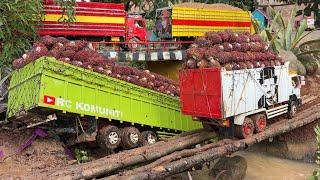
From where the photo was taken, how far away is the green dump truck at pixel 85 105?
910 cm

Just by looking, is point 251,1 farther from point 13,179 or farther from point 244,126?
point 13,179

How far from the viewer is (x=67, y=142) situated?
10672mm

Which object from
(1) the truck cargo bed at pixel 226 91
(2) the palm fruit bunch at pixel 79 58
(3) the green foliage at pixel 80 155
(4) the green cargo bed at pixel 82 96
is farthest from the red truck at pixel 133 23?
(1) the truck cargo bed at pixel 226 91

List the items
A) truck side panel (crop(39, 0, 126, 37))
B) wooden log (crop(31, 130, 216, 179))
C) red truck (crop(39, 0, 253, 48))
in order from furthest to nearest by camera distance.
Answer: red truck (crop(39, 0, 253, 48)) → truck side panel (crop(39, 0, 126, 37)) → wooden log (crop(31, 130, 216, 179))

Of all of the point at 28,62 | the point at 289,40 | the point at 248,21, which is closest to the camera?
the point at 28,62

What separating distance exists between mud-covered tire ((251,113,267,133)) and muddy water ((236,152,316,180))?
4.07 feet

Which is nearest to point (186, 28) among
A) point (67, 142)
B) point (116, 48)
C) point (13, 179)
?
point (116, 48)

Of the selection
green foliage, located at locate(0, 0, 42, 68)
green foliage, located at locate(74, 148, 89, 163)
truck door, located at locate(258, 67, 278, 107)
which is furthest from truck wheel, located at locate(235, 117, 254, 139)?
green foliage, located at locate(0, 0, 42, 68)

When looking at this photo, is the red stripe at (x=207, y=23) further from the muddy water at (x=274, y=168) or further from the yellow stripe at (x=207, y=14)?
the muddy water at (x=274, y=168)

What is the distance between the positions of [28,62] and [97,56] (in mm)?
1783

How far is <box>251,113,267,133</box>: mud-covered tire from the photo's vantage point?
10797mm

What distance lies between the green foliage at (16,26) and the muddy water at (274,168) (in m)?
7.66

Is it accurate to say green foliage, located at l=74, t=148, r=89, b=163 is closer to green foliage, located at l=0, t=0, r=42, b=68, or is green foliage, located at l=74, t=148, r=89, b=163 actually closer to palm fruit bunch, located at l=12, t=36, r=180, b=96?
palm fruit bunch, located at l=12, t=36, r=180, b=96

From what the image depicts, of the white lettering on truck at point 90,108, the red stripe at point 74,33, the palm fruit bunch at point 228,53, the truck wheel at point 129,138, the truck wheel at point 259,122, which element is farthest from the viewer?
the red stripe at point 74,33
